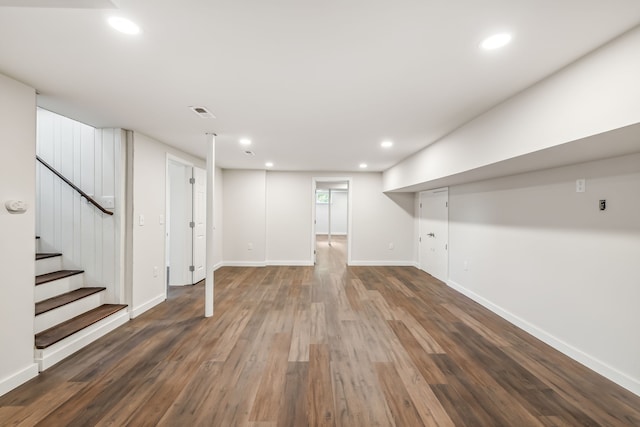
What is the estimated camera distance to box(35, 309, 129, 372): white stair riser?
2.23 m

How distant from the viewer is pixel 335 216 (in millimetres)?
13547

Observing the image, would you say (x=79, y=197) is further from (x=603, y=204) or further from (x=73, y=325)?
(x=603, y=204)

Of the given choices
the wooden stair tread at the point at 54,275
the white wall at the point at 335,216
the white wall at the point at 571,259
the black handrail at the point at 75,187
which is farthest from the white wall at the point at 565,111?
the white wall at the point at 335,216

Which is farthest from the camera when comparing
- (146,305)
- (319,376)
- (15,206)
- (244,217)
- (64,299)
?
(244,217)

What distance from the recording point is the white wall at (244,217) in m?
6.29

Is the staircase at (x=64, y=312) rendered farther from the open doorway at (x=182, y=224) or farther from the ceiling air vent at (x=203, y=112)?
the ceiling air vent at (x=203, y=112)

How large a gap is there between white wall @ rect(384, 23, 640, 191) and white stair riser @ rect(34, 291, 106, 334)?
4.40 metres

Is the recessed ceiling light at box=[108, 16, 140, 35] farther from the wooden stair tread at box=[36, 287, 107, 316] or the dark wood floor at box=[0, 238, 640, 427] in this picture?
the wooden stair tread at box=[36, 287, 107, 316]

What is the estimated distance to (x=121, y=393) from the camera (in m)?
1.94

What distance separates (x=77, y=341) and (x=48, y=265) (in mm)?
1127

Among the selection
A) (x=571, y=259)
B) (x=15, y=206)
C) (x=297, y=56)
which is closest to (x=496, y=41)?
(x=297, y=56)

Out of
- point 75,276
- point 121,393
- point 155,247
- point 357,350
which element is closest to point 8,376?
point 121,393

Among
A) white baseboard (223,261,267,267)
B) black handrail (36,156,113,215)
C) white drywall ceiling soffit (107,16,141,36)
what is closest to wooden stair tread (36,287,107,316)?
black handrail (36,156,113,215)

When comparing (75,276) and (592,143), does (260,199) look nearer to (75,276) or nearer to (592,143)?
(75,276)
